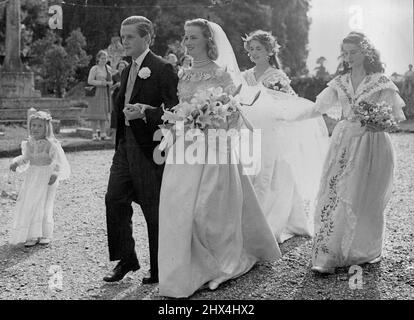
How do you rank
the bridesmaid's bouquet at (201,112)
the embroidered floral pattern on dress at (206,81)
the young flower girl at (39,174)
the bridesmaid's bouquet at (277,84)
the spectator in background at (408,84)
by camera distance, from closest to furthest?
the bridesmaid's bouquet at (201,112), the embroidered floral pattern on dress at (206,81), the young flower girl at (39,174), the bridesmaid's bouquet at (277,84), the spectator in background at (408,84)

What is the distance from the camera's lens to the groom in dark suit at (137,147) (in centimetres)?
491

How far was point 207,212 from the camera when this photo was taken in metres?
4.87

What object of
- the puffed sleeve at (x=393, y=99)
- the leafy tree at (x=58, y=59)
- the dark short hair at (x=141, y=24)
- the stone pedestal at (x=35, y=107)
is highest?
the leafy tree at (x=58, y=59)

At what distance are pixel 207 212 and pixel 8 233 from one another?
3.12 m

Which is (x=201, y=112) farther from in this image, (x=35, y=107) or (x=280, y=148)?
(x=35, y=107)

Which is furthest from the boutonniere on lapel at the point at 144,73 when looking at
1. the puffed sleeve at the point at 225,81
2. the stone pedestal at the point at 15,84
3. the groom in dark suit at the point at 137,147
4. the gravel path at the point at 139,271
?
the stone pedestal at the point at 15,84

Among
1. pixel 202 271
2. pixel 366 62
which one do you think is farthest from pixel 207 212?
pixel 366 62

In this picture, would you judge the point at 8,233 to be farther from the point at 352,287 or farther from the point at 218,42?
the point at 352,287

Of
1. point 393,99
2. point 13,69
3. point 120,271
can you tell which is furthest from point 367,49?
point 13,69

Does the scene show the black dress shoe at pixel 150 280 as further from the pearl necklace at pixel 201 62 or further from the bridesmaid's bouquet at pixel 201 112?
the pearl necklace at pixel 201 62

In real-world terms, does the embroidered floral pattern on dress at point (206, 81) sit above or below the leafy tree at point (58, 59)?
below

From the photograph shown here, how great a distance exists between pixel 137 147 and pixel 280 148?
228cm

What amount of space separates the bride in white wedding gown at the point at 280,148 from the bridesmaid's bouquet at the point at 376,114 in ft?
3.65

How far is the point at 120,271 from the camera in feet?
16.7
